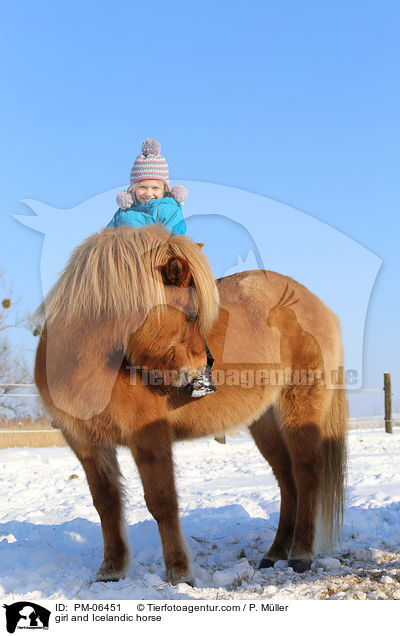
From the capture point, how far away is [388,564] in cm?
360

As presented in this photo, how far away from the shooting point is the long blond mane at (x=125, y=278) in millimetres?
3004

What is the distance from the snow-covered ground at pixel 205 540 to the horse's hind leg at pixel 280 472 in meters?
0.22

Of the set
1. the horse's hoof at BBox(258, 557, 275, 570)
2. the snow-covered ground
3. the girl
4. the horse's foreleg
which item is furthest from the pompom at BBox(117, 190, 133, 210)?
the horse's hoof at BBox(258, 557, 275, 570)

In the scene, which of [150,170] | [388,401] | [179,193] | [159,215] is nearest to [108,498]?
[159,215]

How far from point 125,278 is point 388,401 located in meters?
13.2

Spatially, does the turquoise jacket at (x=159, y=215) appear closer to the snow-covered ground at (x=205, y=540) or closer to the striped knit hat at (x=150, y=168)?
the striped knit hat at (x=150, y=168)

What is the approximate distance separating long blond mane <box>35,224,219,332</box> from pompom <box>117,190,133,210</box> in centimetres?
62

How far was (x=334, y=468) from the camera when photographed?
13.6 feet

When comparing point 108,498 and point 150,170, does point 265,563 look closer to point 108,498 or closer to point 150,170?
point 108,498

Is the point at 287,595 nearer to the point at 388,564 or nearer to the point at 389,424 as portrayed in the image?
the point at 388,564

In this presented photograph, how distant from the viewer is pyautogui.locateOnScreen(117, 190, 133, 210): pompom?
12.5 feet
